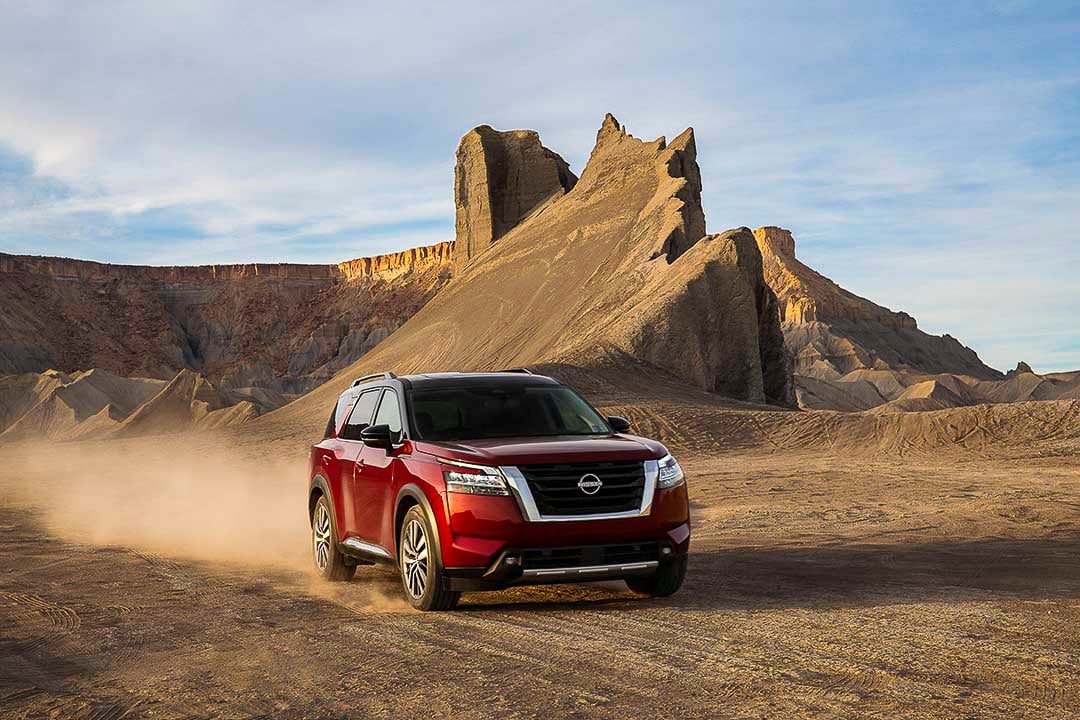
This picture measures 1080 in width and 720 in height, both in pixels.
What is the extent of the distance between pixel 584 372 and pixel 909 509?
23.5 m

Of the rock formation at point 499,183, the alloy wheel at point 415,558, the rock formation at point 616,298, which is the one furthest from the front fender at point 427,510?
the rock formation at point 499,183

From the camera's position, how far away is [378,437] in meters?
9.16

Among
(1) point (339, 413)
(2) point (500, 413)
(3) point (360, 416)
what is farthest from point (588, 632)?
(1) point (339, 413)

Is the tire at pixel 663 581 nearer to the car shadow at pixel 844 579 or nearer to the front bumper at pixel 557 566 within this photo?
the car shadow at pixel 844 579

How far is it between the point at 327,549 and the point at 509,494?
3255 mm

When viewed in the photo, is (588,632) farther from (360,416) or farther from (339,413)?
(339,413)

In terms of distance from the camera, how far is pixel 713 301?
44500 millimetres

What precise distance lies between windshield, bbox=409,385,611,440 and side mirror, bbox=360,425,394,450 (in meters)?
0.24

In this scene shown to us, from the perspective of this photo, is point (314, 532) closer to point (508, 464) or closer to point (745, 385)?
point (508, 464)

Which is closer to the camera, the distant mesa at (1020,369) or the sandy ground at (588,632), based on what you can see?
the sandy ground at (588,632)

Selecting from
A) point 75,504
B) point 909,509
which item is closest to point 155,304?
point 75,504

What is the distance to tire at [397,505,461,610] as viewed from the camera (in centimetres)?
839

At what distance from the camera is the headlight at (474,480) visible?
26.9 feet

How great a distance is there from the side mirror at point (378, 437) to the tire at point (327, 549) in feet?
5.41
